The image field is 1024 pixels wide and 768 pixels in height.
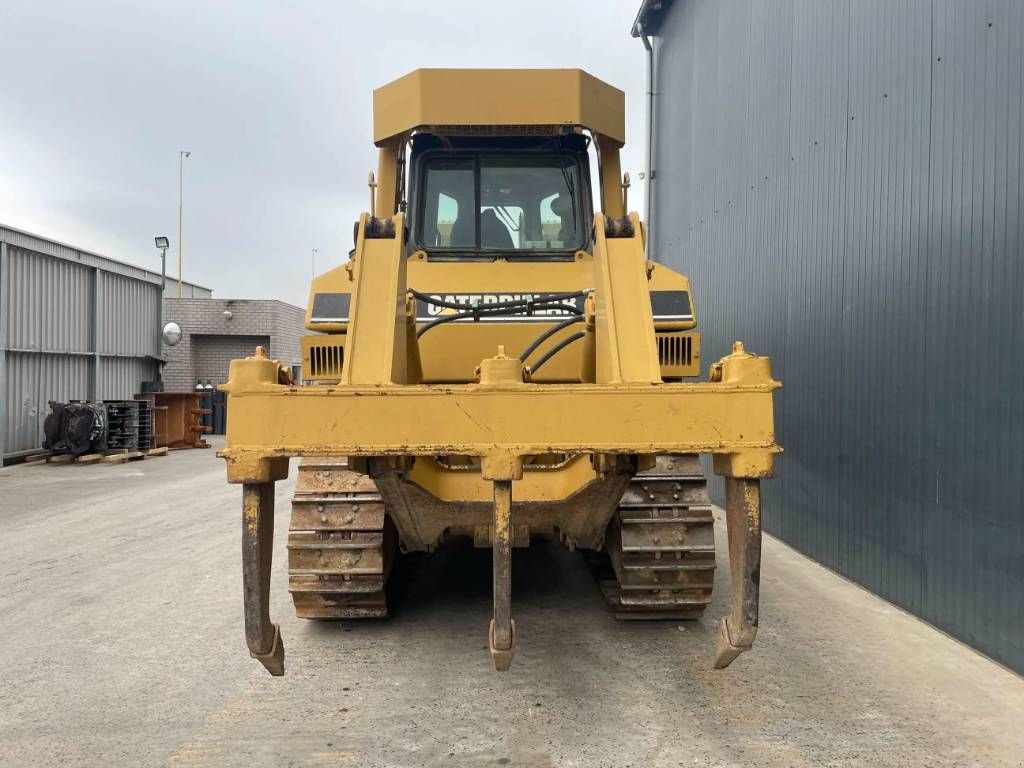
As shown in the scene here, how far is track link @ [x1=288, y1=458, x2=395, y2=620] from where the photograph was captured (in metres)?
4.00

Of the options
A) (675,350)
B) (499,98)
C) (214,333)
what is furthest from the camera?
(214,333)

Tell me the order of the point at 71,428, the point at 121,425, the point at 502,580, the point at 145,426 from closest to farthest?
the point at 502,580, the point at 71,428, the point at 121,425, the point at 145,426

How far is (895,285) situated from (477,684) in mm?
3843

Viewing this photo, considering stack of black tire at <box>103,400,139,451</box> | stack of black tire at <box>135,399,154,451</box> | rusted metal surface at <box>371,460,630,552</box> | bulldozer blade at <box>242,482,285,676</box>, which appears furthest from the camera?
stack of black tire at <box>135,399,154,451</box>

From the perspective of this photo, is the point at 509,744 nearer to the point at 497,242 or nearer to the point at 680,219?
the point at 497,242

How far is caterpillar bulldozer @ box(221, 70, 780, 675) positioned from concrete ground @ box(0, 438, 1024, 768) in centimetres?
42

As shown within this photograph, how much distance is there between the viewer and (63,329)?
14.6 metres

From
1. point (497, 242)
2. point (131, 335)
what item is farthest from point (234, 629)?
point (131, 335)

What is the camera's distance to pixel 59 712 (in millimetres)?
3279

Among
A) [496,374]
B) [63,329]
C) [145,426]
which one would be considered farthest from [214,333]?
[496,374]

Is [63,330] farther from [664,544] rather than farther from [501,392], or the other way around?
[501,392]

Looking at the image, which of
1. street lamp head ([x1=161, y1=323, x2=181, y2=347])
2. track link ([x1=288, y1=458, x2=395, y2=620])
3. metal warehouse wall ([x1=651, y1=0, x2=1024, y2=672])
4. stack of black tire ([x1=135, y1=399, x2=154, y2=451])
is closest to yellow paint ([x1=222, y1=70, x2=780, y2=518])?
track link ([x1=288, y1=458, x2=395, y2=620])

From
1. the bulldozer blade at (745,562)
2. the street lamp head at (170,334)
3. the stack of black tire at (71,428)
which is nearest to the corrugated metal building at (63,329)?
the street lamp head at (170,334)

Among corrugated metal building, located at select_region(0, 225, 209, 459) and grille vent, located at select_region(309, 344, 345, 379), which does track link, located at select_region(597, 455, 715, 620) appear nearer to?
grille vent, located at select_region(309, 344, 345, 379)
